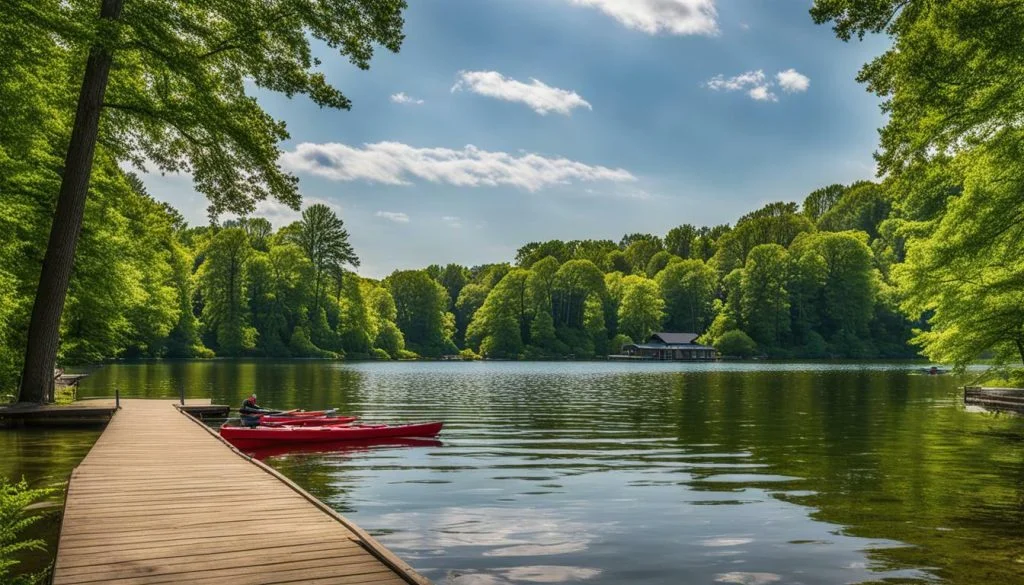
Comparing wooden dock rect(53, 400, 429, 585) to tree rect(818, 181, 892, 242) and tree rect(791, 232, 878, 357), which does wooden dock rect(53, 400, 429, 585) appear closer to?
tree rect(791, 232, 878, 357)

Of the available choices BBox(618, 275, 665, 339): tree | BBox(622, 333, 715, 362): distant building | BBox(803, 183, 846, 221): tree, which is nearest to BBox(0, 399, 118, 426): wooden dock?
BBox(622, 333, 715, 362): distant building

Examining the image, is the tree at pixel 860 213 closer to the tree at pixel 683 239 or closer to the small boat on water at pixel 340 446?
the tree at pixel 683 239

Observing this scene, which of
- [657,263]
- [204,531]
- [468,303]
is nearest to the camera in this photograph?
[204,531]

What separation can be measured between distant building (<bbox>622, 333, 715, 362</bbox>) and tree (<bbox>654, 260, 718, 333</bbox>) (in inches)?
473

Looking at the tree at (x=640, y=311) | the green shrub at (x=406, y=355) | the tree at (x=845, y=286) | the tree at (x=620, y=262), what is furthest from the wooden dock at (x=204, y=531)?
the tree at (x=620, y=262)

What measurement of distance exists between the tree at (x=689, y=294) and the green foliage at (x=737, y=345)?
15984 millimetres

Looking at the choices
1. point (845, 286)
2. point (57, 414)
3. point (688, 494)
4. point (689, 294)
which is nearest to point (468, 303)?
point (689, 294)

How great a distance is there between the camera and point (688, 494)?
1495 centimetres

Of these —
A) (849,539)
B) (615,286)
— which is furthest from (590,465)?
(615,286)

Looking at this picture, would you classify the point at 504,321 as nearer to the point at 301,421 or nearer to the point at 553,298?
the point at 553,298

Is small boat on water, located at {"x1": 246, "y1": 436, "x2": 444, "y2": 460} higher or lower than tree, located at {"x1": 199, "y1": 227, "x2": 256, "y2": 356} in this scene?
lower

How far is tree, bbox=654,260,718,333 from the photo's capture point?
144m

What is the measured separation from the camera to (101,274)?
1083 inches

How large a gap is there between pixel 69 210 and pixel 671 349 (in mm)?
115633
